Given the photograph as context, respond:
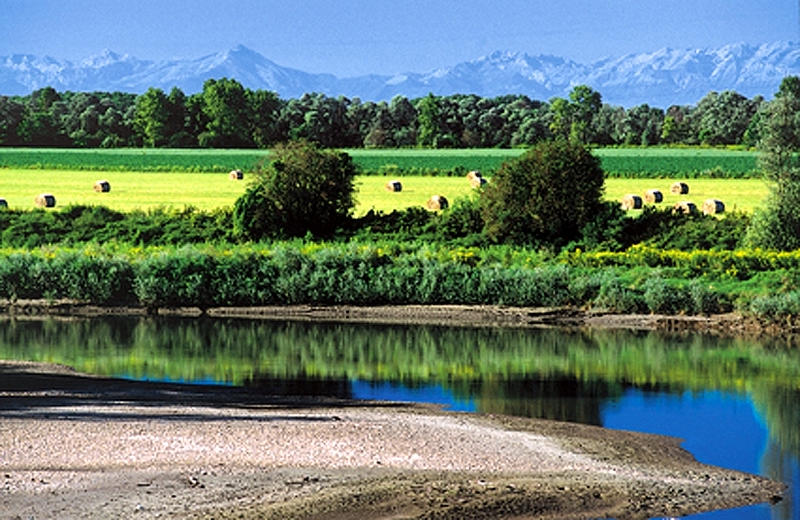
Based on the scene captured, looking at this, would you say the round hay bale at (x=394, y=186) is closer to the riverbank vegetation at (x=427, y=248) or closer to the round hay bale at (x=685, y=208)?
the riverbank vegetation at (x=427, y=248)

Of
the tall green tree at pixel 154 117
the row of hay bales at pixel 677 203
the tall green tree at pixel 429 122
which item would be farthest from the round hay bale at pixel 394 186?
the tall green tree at pixel 429 122

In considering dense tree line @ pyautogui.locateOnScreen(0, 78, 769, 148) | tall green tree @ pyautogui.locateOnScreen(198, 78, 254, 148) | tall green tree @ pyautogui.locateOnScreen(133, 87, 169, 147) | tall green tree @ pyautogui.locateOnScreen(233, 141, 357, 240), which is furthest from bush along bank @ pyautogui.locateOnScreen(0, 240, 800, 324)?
tall green tree @ pyautogui.locateOnScreen(133, 87, 169, 147)

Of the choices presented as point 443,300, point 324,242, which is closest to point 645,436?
point 443,300

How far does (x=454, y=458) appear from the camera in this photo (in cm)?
2006

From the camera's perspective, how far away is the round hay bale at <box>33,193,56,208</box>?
64250 millimetres

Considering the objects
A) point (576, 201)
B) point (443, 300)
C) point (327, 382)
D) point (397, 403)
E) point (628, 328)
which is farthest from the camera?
point (576, 201)

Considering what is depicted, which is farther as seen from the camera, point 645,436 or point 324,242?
point 324,242

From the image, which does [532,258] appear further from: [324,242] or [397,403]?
[397,403]

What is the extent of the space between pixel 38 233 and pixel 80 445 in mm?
39402

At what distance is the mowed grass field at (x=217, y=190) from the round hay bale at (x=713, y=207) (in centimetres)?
68

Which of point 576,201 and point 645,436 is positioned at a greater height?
point 576,201

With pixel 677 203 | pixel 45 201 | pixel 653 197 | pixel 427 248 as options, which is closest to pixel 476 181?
pixel 653 197

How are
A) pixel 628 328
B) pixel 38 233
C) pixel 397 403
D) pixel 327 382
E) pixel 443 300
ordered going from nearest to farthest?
1. pixel 397 403
2. pixel 327 382
3. pixel 628 328
4. pixel 443 300
5. pixel 38 233

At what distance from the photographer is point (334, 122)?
397ft
